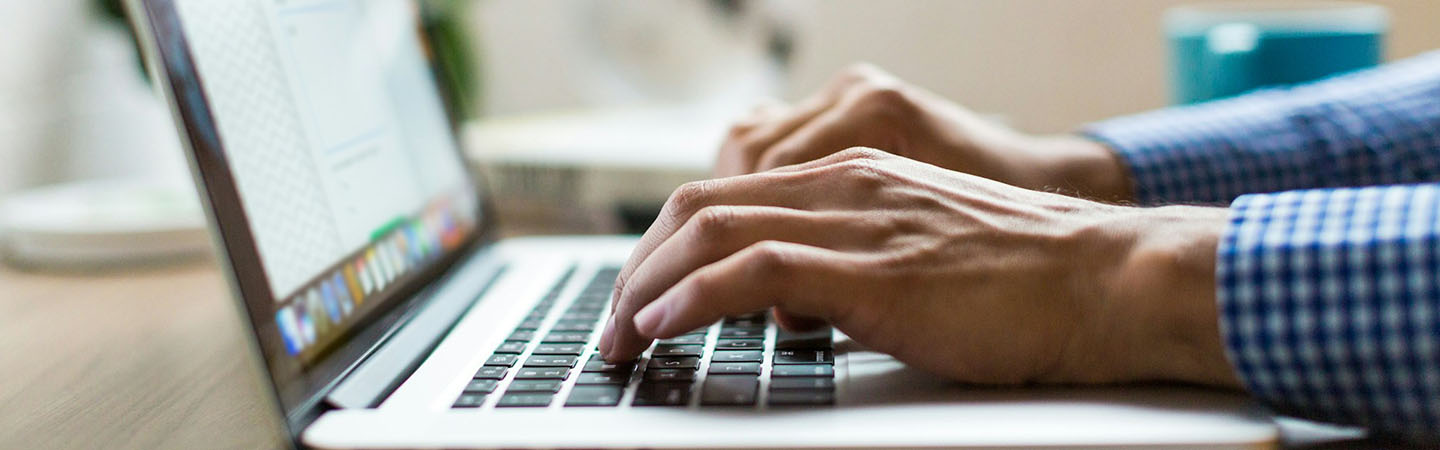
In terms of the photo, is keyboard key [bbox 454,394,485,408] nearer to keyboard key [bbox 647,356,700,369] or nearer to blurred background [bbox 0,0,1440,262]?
keyboard key [bbox 647,356,700,369]

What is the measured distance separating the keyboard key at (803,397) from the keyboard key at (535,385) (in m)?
0.08

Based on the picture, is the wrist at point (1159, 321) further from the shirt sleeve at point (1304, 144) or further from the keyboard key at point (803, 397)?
the shirt sleeve at point (1304, 144)

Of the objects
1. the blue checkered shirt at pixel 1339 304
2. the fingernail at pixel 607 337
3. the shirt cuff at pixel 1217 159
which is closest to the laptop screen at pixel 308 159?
the fingernail at pixel 607 337

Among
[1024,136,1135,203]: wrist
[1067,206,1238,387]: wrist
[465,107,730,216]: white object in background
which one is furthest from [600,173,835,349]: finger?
[465,107,730,216]: white object in background

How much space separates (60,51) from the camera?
111 centimetres

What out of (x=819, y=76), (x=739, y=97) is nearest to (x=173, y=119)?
(x=739, y=97)

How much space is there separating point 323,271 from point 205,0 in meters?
0.11

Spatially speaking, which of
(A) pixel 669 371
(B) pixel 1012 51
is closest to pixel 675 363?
(A) pixel 669 371

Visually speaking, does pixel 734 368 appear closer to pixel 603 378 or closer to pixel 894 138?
pixel 603 378

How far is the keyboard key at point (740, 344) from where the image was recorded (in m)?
0.42

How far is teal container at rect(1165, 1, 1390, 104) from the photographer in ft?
Result: 2.71

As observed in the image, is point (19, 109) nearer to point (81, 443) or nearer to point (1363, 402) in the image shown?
point (81, 443)

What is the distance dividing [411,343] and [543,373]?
3.8 inches

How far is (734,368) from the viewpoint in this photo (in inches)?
15.1
